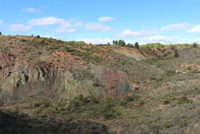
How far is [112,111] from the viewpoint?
2391cm

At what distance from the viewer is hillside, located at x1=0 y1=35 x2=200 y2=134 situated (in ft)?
62.7

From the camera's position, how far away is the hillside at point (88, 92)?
19125 millimetres

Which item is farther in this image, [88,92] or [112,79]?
[112,79]

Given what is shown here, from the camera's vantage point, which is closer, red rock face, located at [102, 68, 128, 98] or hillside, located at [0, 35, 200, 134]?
hillside, located at [0, 35, 200, 134]

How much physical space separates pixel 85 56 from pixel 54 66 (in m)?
7.56

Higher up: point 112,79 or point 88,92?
point 112,79

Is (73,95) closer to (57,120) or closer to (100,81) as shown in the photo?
(100,81)

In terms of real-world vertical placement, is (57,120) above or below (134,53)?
below

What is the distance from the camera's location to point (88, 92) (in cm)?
2884

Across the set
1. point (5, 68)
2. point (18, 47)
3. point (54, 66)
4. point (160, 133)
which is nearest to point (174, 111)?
point (160, 133)

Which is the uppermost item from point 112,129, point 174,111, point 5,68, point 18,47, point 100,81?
point 18,47

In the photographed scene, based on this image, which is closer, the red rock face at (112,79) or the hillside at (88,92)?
the hillside at (88,92)

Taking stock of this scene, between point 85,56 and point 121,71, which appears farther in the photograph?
point 85,56

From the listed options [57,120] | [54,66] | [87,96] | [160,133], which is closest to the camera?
[160,133]
